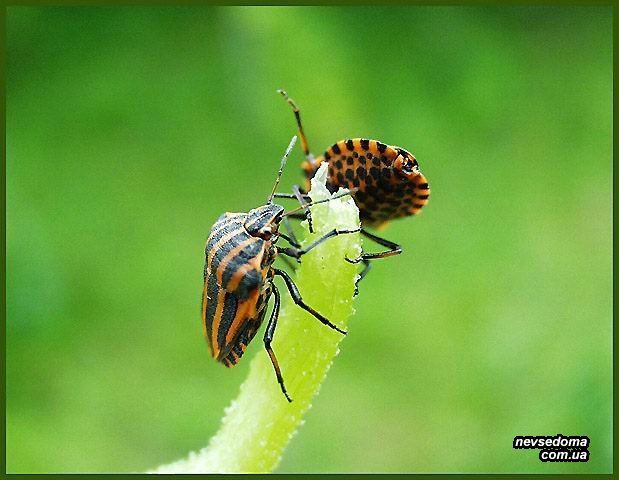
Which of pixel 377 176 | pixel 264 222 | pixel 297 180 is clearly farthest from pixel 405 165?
pixel 297 180

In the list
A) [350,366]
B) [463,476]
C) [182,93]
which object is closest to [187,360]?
[350,366]

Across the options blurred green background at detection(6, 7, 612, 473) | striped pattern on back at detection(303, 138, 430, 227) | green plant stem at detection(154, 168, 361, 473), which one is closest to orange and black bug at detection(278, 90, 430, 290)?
striped pattern on back at detection(303, 138, 430, 227)

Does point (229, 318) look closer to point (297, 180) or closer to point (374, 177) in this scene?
point (374, 177)

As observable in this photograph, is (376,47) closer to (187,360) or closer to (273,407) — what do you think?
(187,360)

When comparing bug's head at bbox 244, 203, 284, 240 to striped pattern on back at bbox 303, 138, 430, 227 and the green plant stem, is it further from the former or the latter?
the green plant stem

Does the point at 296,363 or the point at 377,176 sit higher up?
the point at 377,176

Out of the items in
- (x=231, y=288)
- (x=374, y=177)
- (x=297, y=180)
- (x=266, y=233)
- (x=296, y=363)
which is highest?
(x=297, y=180)
